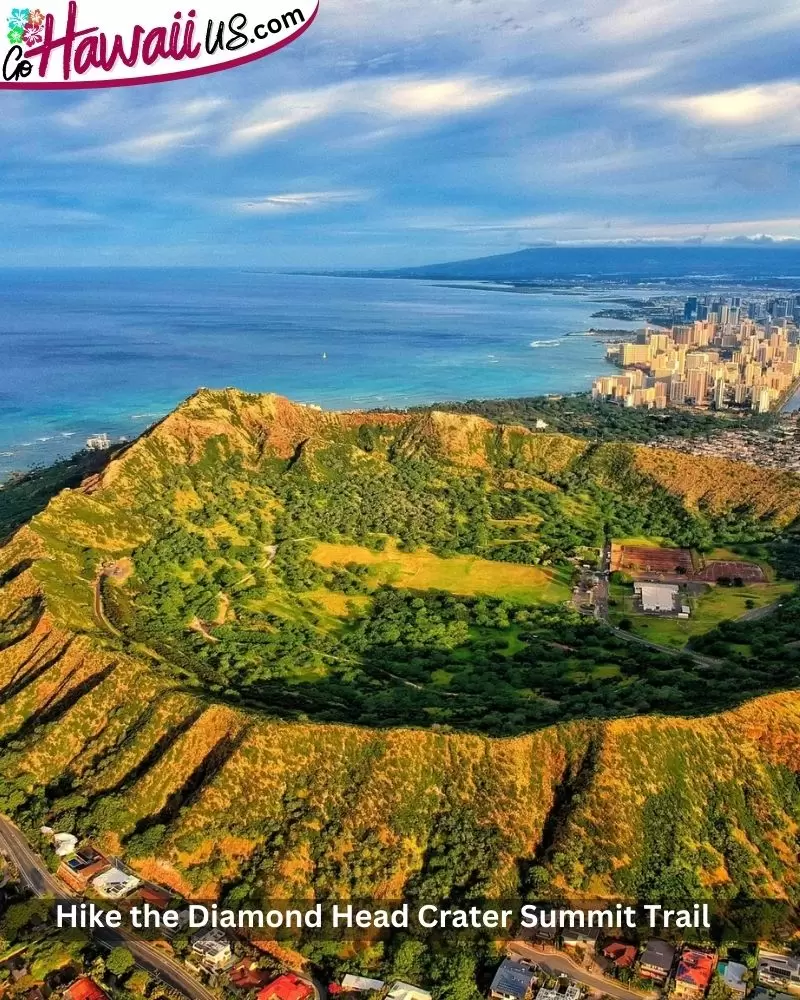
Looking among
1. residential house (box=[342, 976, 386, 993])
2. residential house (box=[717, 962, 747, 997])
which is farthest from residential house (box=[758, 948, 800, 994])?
residential house (box=[342, 976, 386, 993])

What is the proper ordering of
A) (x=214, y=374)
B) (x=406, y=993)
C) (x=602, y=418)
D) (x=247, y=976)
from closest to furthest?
(x=406, y=993) → (x=247, y=976) → (x=602, y=418) → (x=214, y=374)

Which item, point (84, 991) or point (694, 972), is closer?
point (84, 991)

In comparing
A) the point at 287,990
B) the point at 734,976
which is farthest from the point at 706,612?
the point at 287,990

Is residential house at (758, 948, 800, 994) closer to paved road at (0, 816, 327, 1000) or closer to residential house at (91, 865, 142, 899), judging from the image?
paved road at (0, 816, 327, 1000)

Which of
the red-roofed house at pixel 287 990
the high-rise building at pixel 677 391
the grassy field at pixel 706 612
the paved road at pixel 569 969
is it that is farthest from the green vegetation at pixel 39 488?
the high-rise building at pixel 677 391

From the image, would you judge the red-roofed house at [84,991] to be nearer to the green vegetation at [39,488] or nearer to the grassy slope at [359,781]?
the grassy slope at [359,781]

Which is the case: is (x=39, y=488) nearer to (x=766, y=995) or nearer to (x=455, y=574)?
(x=455, y=574)
